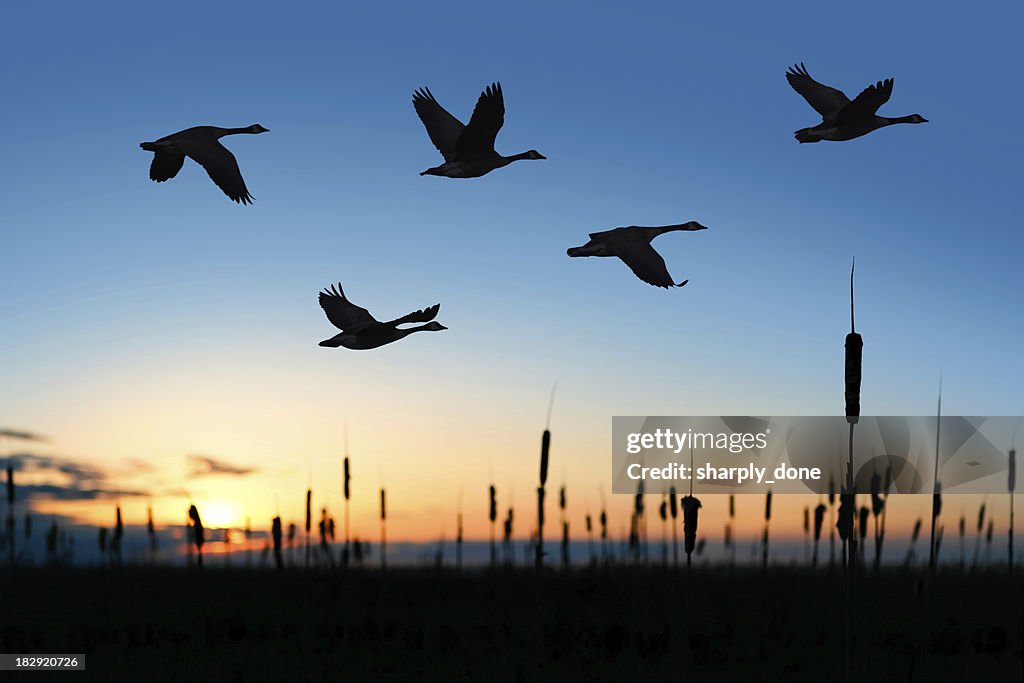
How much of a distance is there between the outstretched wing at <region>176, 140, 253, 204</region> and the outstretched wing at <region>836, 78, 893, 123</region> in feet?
19.7

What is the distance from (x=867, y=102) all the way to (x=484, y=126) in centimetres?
360

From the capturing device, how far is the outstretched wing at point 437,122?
12062 mm

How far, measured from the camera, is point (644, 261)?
466 inches

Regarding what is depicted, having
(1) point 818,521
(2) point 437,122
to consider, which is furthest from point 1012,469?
(2) point 437,122

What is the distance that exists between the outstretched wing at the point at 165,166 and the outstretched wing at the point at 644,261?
5.02m

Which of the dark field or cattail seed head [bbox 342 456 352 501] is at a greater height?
cattail seed head [bbox 342 456 352 501]

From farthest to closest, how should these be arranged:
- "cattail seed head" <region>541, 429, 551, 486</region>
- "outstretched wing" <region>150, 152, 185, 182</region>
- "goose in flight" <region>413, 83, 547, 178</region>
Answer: "outstretched wing" <region>150, 152, 185, 182</region> < "goose in flight" <region>413, 83, 547, 178</region> < "cattail seed head" <region>541, 429, 551, 486</region>

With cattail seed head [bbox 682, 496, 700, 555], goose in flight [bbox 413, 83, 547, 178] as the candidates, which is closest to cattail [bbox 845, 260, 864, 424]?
cattail seed head [bbox 682, 496, 700, 555]

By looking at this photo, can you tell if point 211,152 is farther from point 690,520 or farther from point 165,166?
point 690,520

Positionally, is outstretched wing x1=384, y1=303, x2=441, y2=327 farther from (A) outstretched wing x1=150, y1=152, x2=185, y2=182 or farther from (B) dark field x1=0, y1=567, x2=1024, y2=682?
(A) outstretched wing x1=150, y1=152, x2=185, y2=182

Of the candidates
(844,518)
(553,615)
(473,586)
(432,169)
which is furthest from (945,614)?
(844,518)

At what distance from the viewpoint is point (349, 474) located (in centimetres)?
1273

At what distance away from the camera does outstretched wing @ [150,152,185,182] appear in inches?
480

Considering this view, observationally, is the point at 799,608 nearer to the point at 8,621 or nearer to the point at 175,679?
the point at 175,679
